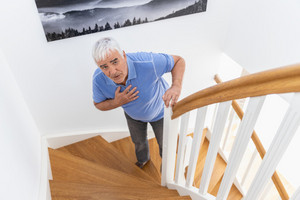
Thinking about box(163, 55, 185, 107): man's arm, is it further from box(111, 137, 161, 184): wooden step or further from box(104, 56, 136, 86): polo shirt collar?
box(111, 137, 161, 184): wooden step

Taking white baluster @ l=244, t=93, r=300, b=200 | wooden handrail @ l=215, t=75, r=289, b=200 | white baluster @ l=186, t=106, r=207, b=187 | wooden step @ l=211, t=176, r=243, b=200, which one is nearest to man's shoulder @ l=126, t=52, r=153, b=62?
white baluster @ l=186, t=106, r=207, b=187

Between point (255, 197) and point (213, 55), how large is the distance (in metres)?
2.00

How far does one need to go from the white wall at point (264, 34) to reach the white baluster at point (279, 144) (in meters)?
1.46

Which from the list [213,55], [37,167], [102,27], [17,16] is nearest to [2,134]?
[37,167]

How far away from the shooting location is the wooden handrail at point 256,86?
65 cm

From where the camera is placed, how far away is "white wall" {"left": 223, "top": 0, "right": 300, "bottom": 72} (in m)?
1.92

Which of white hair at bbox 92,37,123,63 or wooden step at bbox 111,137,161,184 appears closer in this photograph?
white hair at bbox 92,37,123,63

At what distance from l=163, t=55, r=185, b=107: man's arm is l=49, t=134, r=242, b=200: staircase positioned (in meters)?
0.69

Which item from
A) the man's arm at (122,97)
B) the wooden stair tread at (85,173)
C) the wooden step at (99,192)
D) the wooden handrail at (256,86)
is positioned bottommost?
the wooden stair tread at (85,173)

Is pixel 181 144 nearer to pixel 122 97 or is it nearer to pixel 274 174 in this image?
pixel 122 97

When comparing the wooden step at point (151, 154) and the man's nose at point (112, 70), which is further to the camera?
the wooden step at point (151, 154)

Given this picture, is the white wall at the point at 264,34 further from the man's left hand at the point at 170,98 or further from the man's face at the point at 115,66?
the man's face at the point at 115,66

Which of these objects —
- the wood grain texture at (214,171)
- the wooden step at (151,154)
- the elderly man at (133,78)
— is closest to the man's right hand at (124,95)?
the elderly man at (133,78)

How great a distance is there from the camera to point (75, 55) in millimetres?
1979
